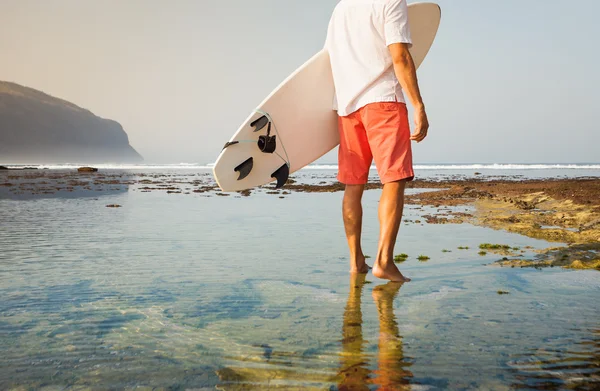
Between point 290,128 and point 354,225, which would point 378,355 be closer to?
point 354,225

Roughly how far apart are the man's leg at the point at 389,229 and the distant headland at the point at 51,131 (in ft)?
357

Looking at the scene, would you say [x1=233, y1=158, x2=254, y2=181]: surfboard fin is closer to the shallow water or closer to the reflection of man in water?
the shallow water

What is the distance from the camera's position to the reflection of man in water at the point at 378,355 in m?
1.68

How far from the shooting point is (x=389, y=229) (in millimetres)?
3438

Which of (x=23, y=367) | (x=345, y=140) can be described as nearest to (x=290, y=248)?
(x=345, y=140)

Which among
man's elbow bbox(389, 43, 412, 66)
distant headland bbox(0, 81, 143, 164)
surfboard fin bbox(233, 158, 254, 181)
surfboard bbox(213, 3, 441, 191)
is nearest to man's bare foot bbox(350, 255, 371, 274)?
surfboard bbox(213, 3, 441, 191)

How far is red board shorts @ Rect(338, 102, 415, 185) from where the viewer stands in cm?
338

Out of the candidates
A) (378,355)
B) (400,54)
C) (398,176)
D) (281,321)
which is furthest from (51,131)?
(378,355)

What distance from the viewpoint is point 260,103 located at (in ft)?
14.3

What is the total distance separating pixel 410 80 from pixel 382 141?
498mm

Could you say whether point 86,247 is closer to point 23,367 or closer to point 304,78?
point 304,78

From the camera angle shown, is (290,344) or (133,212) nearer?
(290,344)

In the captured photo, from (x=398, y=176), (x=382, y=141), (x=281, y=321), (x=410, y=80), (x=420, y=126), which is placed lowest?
(x=281, y=321)

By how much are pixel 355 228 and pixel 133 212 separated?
6.13 meters
